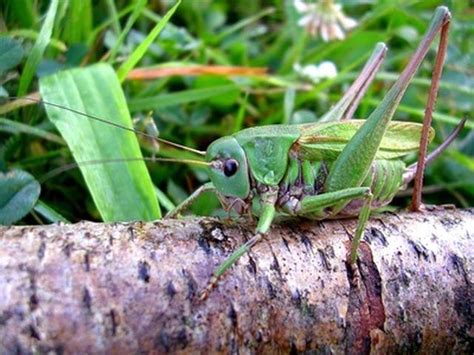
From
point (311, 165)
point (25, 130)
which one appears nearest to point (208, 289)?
point (311, 165)

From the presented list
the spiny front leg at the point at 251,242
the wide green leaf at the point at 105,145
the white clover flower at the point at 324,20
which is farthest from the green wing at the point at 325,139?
the white clover flower at the point at 324,20

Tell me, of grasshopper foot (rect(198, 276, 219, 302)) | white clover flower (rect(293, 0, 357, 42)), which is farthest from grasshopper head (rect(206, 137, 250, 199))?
white clover flower (rect(293, 0, 357, 42))

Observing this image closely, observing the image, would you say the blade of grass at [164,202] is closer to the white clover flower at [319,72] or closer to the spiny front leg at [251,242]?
the spiny front leg at [251,242]

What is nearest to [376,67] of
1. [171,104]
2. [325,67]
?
[325,67]

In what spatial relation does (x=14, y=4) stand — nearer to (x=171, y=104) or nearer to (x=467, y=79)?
(x=171, y=104)

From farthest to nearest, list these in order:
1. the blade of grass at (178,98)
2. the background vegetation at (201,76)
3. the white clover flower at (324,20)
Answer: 1. the white clover flower at (324,20)
2. the blade of grass at (178,98)
3. the background vegetation at (201,76)
